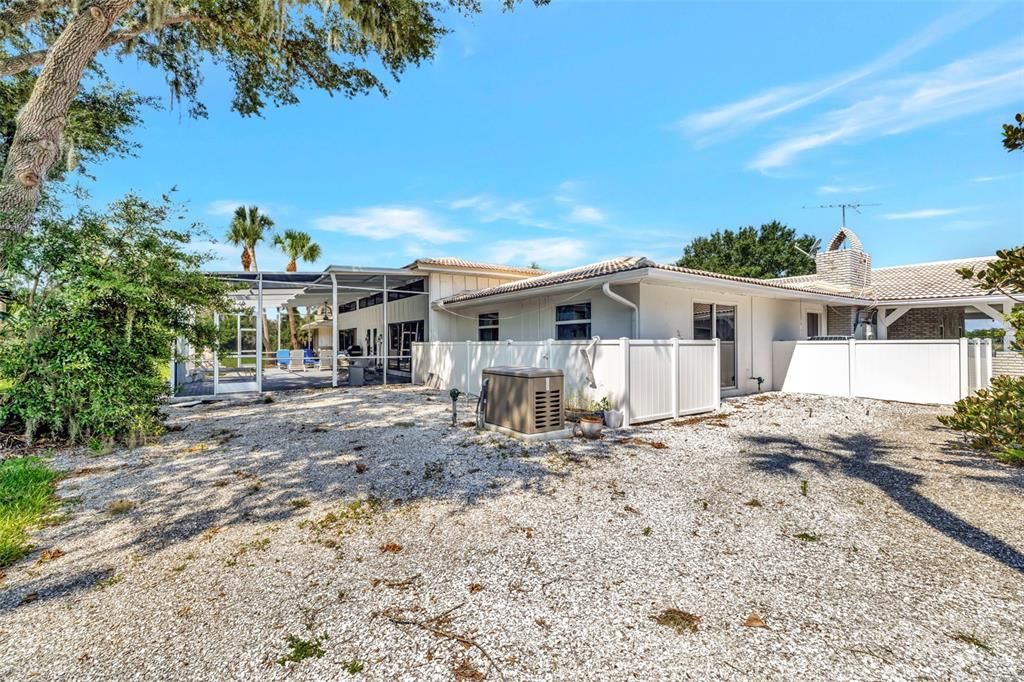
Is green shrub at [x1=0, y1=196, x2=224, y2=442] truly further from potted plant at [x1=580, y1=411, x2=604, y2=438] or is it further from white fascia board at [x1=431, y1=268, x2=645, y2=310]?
white fascia board at [x1=431, y1=268, x2=645, y2=310]

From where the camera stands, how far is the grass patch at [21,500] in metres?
3.27

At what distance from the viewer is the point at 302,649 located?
83.7 inches

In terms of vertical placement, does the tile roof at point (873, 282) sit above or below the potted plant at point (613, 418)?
above

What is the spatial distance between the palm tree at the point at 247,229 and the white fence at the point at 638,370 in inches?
794

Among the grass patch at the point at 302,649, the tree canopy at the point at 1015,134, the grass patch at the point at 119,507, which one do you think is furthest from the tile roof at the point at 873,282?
the grass patch at the point at 119,507

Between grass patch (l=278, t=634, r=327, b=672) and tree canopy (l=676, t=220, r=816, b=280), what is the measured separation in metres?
41.1

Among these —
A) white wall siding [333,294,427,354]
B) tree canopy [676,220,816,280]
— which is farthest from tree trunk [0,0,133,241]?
tree canopy [676,220,816,280]

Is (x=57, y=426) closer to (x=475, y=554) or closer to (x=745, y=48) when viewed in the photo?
(x=475, y=554)

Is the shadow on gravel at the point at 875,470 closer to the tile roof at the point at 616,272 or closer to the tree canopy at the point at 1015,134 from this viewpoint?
the tree canopy at the point at 1015,134

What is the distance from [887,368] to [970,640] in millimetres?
9891

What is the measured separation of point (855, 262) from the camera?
15.5 m

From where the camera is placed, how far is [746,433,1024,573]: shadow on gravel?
Answer: 3188 millimetres

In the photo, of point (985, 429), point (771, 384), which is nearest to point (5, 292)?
point (985, 429)

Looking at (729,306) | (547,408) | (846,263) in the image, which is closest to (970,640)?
(547,408)
